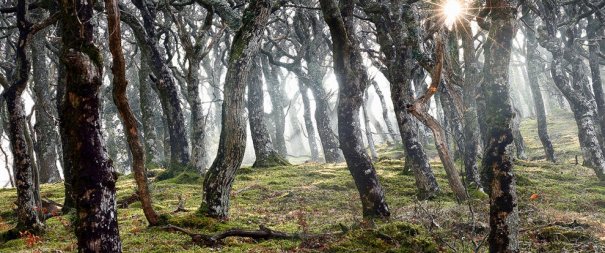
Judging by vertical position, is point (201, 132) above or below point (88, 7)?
below

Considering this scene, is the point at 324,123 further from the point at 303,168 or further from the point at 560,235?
the point at 560,235

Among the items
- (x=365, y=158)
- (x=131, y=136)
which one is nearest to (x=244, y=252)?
(x=131, y=136)

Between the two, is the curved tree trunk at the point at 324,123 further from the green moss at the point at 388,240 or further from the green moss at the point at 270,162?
the green moss at the point at 388,240

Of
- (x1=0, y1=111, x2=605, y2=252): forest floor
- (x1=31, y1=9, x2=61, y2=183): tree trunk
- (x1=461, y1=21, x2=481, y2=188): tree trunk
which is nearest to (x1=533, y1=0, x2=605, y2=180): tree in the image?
(x1=0, y1=111, x2=605, y2=252): forest floor

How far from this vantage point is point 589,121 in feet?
51.9

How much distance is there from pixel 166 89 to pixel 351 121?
8.52m

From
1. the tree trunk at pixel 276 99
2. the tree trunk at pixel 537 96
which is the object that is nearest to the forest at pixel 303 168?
the tree trunk at pixel 537 96

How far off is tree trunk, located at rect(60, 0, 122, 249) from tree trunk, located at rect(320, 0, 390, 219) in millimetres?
4869

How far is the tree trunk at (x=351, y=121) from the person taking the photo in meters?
8.98

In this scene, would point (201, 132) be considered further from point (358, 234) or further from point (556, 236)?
point (556, 236)

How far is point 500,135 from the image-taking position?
6312 millimetres

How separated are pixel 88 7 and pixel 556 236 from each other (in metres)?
7.73

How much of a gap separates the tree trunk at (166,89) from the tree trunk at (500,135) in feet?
36.9

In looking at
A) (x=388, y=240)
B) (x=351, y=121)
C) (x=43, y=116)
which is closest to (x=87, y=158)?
(x=388, y=240)
